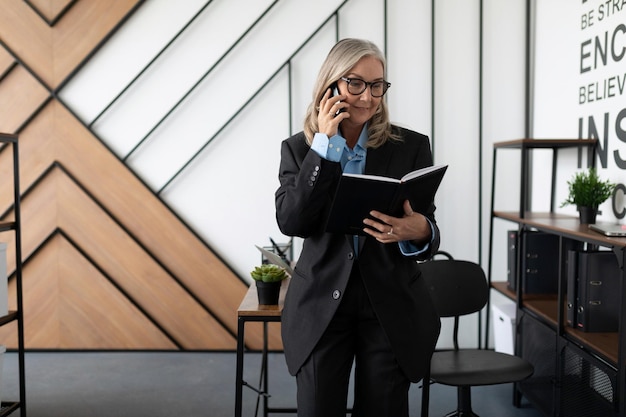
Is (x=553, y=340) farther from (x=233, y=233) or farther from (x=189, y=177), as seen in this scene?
(x=189, y=177)

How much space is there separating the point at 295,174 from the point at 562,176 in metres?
2.41

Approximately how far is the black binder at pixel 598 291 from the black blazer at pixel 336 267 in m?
1.07

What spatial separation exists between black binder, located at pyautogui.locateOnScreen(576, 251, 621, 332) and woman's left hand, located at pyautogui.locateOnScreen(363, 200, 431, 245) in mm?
Answer: 1198

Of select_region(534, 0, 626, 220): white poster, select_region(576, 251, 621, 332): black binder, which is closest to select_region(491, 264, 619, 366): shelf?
select_region(576, 251, 621, 332): black binder

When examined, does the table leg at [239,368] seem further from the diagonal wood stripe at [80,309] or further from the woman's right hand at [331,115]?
the diagonal wood stripe at [80,309]

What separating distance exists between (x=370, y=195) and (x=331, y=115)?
0.72 feet

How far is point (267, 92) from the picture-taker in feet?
13.2

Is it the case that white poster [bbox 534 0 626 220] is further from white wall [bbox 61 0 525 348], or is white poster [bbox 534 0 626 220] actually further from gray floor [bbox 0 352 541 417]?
gray floor [bbox 0 352 541 417]

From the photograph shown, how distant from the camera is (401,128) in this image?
5.18 ft

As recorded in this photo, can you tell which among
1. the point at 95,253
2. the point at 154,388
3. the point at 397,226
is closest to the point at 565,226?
the point at 397,226

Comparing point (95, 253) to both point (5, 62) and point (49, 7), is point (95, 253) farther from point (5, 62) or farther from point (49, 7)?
point (49, 7)

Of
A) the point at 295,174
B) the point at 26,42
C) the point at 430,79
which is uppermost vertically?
the point at 26,42

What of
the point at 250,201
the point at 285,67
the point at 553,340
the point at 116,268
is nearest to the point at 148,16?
the point at 285,67

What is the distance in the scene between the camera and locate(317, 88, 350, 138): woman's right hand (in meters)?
1.44
